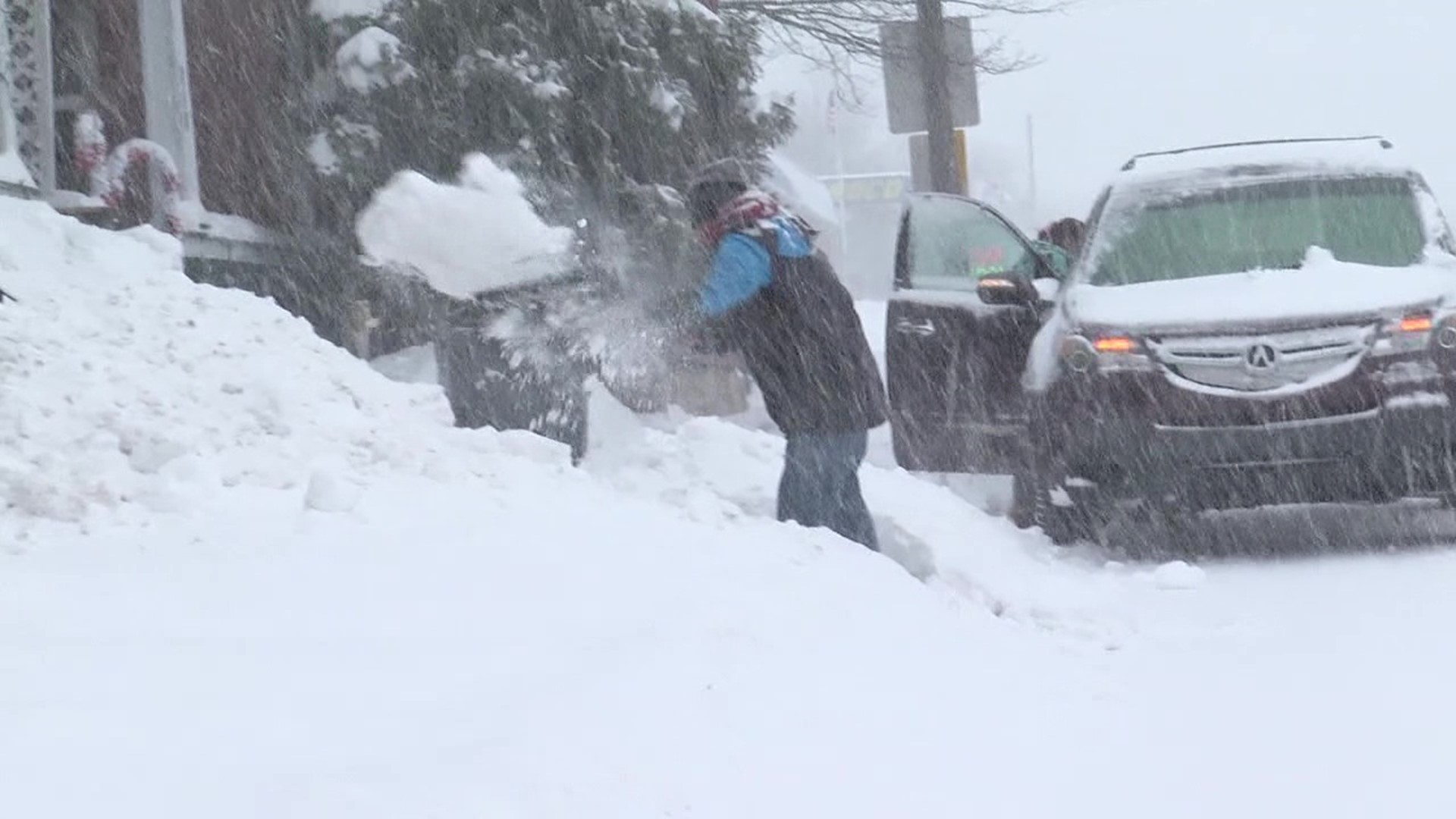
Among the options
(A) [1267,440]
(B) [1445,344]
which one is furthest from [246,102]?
(B) [1445,344]

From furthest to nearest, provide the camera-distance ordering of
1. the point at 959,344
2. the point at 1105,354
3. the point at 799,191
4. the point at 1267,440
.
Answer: the point at 799,191 < the point at 959,344 < the point at 1105,354 < the point at 1267,440

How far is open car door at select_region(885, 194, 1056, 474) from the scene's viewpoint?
8953 mm

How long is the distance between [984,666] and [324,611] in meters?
2.06

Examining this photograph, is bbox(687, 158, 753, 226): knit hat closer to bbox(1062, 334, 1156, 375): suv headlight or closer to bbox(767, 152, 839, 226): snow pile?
bbox(1062, 334, 1156, 375): suv headlight

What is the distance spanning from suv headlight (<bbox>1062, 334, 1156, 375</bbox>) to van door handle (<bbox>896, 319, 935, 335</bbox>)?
4.49 ft

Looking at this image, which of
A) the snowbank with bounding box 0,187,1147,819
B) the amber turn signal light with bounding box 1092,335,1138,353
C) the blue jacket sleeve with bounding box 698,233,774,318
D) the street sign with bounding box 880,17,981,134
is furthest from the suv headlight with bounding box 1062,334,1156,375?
the street sign with bounding box 880,17,981,134

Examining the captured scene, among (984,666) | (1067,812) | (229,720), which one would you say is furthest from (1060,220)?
(229,720)

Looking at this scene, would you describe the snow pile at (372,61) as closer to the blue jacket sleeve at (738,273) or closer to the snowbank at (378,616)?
the snowbank at (378,616)

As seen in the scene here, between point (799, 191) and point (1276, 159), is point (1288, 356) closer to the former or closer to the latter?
point (1276, 159)

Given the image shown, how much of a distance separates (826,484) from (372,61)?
4.10m

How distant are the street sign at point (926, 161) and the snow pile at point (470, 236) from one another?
25.7 feet

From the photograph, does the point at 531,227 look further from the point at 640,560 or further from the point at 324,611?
the point at 324,611

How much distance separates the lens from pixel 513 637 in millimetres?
4285

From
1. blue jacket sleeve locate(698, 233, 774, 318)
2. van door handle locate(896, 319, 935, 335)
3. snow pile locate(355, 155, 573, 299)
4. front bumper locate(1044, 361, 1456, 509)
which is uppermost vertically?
snow pile locate(355, 155, 573, 299)
